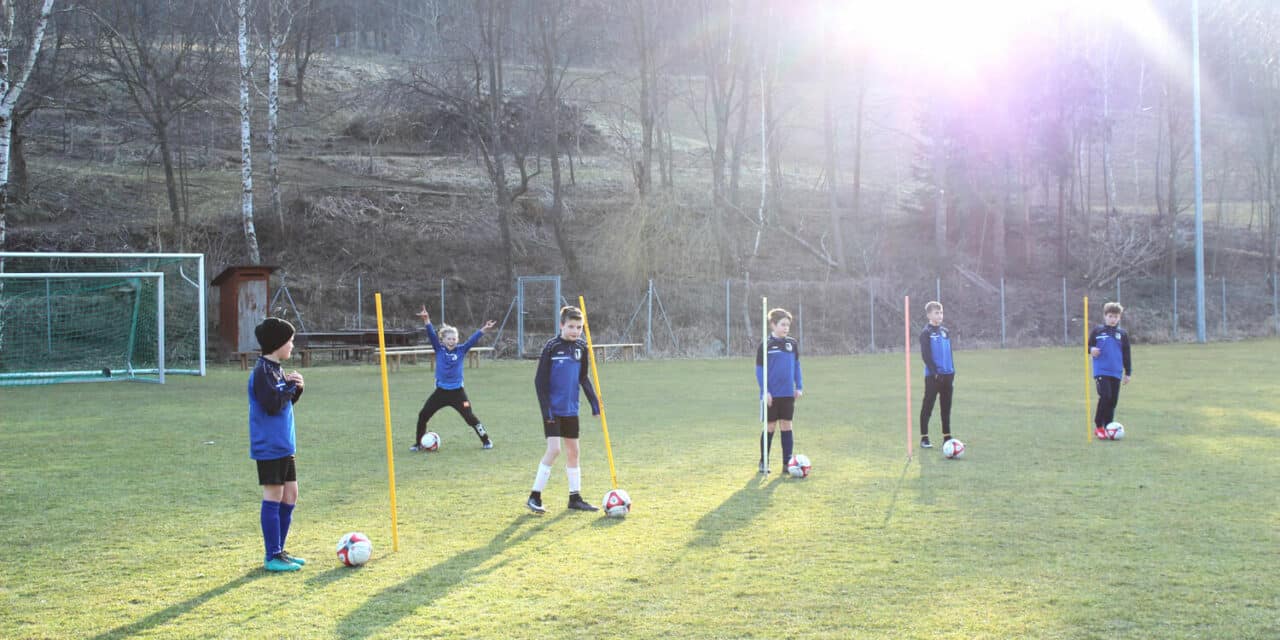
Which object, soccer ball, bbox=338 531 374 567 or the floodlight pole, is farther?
the floodlight pole

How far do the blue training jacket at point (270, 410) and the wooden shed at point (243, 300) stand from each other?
2347 centimetres

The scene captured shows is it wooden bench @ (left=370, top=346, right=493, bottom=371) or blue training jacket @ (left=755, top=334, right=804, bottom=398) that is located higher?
blue training jacket @ (left=755, top=334, right=804, bottom=398)

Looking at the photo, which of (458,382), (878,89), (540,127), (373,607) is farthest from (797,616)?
(878,89)

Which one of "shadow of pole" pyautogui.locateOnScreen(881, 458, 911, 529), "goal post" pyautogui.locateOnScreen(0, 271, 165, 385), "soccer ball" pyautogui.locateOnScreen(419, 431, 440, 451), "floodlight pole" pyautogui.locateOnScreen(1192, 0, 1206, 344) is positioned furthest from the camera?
"floodlight pole" pyautogui.locateOnScreen(1192, 0, 1206, 344)

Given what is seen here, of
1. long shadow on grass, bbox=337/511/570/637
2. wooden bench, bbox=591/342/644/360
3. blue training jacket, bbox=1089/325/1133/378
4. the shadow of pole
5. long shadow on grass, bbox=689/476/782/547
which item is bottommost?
the shadow of pole

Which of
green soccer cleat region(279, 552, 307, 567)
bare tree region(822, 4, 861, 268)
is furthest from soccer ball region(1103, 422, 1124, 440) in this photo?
bare tree region(822, 4, 861, 268)

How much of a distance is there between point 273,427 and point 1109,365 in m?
10.2

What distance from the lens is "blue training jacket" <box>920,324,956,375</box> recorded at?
38.8ft

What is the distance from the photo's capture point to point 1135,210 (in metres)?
60.8

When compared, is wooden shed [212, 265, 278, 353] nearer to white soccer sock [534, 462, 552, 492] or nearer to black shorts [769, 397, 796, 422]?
black shorts [769, 397, 796, 422]

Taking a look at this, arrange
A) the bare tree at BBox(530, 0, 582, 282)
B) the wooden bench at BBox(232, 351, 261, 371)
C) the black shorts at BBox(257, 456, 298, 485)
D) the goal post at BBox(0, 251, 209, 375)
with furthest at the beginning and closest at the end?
1. the bare tree at BBox(530, 0, 582, 282)
2. the goal post at BBox(0, 251, 209, 375)
3. the wooden bench at BBox(232, 351, 261, 371)
4. the black shorts at BBox(257, 456, 298, 485)

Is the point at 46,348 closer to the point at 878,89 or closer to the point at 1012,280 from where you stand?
the point at 1012,280

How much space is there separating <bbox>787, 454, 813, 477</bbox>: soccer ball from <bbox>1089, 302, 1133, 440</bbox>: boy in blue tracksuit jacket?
4.74 meters

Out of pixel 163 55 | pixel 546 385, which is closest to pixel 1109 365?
pixel 546 385
